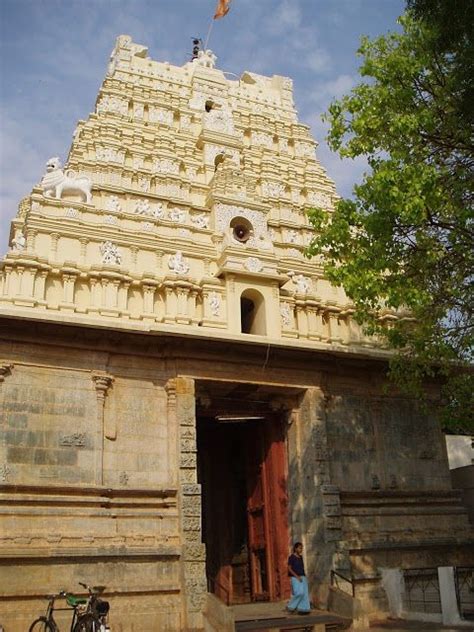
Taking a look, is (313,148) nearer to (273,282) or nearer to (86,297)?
(273,282)

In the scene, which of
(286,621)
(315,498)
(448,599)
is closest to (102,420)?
(315,498)

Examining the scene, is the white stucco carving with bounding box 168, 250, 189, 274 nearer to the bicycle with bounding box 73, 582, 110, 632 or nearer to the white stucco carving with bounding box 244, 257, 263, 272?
the white stucco carving with bounding box 244, 257, 263, 272

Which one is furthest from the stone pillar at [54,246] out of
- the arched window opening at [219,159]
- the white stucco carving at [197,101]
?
the white stucco carving at [197,101]

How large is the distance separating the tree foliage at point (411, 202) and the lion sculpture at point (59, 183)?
29.8 ft

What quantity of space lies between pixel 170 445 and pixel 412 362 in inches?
203

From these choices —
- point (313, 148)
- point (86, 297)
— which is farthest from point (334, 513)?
point (313, 148)

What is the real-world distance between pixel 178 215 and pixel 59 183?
362 cm

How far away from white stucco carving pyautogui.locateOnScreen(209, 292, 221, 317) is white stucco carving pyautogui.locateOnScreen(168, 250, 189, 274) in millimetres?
1400

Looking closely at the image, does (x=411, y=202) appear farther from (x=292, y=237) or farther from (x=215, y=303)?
(x=292, y=237)

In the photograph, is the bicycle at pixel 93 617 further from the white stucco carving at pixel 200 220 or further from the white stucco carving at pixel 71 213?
the white stucco carving at pixel 200 220

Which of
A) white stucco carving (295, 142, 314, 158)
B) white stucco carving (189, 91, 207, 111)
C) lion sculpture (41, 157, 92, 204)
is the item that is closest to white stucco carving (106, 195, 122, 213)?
lion sculpture (41, 157, 92, 204)

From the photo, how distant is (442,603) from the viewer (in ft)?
39.8

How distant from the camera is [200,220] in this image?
68.1 ft

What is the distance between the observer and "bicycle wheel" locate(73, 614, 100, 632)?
10.1 metres
